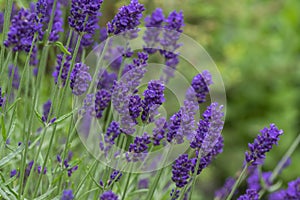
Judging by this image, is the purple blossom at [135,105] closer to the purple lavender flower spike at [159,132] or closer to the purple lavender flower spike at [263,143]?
the purple lavender flower spike at [159,132]

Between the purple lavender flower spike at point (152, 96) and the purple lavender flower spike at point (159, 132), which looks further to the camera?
the purple lavender flower spike at point (159, 132)

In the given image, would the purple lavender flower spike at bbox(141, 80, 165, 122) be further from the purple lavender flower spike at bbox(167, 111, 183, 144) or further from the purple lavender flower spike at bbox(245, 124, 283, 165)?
the purple lavender flower spike at bbox(245, 124, 283, 165)

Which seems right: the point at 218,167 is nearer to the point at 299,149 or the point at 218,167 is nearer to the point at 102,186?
the point at 299,149

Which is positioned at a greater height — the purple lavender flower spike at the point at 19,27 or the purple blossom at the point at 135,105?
the purple lavender flower spike at the point at 19,27

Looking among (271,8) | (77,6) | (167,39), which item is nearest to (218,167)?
(271,8)

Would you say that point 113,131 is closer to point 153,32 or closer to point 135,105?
point 135,105

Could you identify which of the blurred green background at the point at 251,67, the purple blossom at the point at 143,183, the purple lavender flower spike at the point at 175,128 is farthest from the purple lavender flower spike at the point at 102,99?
the blurred green background at the point at 251,67
